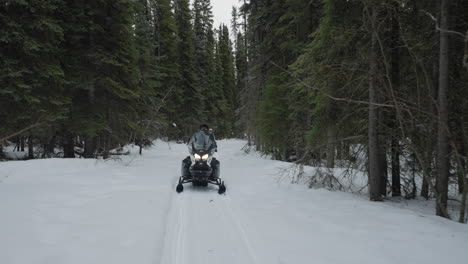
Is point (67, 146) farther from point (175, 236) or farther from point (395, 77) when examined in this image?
point (395, 77)

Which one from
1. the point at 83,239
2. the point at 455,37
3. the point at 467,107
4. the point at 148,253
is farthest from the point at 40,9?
the point at 467,107

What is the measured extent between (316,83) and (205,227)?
510 cm

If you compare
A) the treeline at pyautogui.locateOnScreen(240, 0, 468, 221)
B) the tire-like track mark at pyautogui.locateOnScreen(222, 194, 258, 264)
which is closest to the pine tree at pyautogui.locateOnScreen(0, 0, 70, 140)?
the tire-like track mark at pyautogui.locateOnScreen(222, 194, 258, 264)

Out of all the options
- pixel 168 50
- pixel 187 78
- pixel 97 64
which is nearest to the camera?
pixel 97 64

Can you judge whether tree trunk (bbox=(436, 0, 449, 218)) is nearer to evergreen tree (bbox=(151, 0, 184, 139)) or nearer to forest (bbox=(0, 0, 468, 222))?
forest (bbox=(0, 0, 468, 222))

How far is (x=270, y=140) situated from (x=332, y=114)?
7353 millimetres

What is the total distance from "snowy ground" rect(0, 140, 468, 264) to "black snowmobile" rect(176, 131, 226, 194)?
1.75ft

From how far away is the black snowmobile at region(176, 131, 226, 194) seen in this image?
8930mm

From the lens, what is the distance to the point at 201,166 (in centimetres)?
901

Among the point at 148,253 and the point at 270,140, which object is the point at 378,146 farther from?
the point at 270,140

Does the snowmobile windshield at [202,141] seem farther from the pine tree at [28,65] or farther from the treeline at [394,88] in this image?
the pine tree at [28,65]

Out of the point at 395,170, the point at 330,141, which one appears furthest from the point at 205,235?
the point at 395,170

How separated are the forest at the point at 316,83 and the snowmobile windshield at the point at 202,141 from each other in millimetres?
3115

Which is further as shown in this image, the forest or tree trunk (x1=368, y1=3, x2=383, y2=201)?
tree trunk (x1=368, y1=3, x2=383, y2=201)
